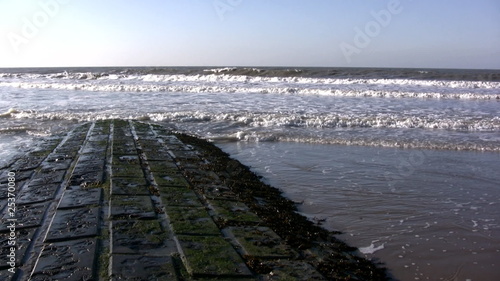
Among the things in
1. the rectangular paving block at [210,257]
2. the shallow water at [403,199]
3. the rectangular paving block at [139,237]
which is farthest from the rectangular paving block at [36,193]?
the shallow water at [403,199]

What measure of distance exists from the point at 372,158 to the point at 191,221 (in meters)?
5.15

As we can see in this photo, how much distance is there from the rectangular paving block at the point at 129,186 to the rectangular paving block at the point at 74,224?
0.61 metres

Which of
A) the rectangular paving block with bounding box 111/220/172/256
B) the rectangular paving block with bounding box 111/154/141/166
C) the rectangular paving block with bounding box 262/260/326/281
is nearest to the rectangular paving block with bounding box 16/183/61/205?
the rectangular paving block with bounding box 111/154/141/166

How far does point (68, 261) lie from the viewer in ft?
9.98

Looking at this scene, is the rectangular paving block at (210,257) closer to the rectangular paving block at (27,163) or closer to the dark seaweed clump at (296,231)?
the dark seaweed clump at (296,231)

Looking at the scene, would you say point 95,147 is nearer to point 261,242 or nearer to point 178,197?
point 178,197

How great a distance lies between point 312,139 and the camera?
9953mm

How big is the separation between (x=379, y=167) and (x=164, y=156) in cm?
389

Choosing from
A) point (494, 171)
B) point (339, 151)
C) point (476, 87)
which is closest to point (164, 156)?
point (339, 151)

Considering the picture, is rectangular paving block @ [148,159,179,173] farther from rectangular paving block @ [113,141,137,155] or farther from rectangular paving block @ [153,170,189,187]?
rectangular paving block @ [113,141,137,155]

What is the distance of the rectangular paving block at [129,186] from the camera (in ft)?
15.7

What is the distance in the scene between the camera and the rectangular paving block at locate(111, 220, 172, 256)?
3.28 m

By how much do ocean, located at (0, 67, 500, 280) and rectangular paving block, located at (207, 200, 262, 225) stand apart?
2.92ft

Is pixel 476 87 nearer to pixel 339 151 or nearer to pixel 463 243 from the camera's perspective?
pixel 339 151
